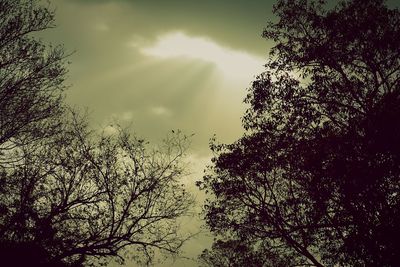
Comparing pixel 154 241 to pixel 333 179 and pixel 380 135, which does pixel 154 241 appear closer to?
pixel 333 179

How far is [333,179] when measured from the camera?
13.0 m

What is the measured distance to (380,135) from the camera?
41.3ft

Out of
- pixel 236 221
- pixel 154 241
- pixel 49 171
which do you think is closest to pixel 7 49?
pixel 49 171

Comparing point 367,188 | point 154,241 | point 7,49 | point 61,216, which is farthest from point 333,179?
point 7,49

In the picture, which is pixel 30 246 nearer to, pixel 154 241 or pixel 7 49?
pixel 154 241

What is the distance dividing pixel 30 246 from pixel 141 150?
23.4 feet

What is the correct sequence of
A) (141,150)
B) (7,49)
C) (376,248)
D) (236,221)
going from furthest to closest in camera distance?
(141,150), (236,221), (7,49), (376,248)

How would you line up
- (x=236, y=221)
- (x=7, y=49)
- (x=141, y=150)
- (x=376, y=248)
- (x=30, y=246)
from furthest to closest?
(x=141, y=150) → (x=236, y=221) → (x=30, y=246) → (x=7, y=49) → (x=376, y=248)

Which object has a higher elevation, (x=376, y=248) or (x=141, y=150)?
(x=141, y=150)

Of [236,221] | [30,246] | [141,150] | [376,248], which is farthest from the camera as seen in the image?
[141,150]

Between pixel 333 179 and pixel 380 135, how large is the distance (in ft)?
7.68

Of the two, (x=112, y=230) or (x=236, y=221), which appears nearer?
(x=112, y=230)

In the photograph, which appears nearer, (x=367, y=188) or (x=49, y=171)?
(x=367, y=188)

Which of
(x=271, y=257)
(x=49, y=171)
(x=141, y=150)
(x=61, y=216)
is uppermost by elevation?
(x=141, y=150)
